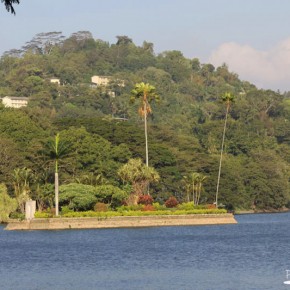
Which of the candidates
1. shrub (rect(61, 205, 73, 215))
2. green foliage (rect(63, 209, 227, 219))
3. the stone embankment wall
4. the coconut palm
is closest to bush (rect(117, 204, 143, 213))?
green foliage (rect(63, 209, 227, 219))

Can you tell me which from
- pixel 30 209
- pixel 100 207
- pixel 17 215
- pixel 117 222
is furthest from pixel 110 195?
pixel 17 215

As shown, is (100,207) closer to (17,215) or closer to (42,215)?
(42,215)

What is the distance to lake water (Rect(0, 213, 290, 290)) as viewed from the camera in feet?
213

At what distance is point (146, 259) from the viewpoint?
269ft

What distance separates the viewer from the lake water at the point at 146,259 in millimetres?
65062

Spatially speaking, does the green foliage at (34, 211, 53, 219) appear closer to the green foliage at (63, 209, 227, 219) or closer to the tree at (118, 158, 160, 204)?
the green foliage at (63, 209, 227, 219)

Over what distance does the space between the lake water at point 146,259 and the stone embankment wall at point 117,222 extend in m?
0.85

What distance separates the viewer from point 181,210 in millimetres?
120812

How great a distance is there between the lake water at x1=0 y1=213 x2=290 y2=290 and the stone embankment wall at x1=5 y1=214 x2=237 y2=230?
0.85 metres

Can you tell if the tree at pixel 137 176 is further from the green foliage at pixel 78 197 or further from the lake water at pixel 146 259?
the lake water at pixel 146 259

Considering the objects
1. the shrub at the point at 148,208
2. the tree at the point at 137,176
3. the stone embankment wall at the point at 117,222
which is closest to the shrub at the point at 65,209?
the stone embankment wall at the point at 117,222

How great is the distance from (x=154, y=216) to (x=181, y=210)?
4300mm

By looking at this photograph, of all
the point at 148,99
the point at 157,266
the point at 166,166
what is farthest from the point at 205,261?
the point at 166,166

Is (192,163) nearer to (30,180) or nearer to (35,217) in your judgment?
(30,180)
